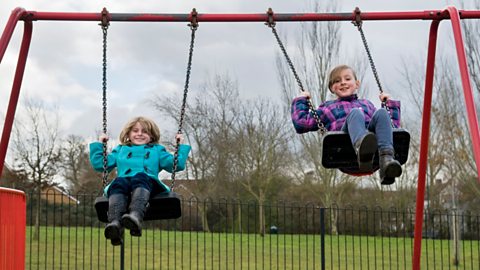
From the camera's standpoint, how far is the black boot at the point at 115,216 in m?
4.42

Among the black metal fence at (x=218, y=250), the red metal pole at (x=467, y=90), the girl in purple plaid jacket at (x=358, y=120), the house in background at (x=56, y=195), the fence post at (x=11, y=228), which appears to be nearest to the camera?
the red metal pole at (x=467, y=90)

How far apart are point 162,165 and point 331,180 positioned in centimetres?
1806

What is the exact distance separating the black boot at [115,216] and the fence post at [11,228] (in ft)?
3.12

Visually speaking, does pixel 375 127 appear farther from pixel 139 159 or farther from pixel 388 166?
pixel 139 159

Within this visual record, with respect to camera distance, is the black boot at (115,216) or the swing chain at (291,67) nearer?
the black boot at (115,216)

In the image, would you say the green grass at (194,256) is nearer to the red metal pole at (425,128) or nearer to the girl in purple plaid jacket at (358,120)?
the red metal pole at (425,128)

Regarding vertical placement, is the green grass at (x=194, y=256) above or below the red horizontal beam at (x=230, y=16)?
below

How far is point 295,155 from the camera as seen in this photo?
2298cm

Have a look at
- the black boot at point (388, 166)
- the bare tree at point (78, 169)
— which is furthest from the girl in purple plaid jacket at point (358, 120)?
the bare tree at point (78, 169)

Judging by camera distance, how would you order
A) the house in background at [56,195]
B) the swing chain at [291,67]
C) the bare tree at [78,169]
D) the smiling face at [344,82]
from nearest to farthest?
the swing chain at [291,67]
the smiling face at [344,82]
the house in background at [56,195]
the bare tree at [78,169]

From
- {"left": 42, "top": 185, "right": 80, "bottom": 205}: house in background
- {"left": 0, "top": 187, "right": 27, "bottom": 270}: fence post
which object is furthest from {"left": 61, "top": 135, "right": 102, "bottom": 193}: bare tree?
{"left": 0, "top": 187, "right": 27, "bottom": 270}: fence post

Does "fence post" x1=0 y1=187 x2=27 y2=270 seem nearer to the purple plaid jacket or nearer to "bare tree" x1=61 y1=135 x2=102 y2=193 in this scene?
the purple plaid jacket

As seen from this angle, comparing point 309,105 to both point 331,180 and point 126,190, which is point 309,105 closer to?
point 126,190

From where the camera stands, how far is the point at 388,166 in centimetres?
435
